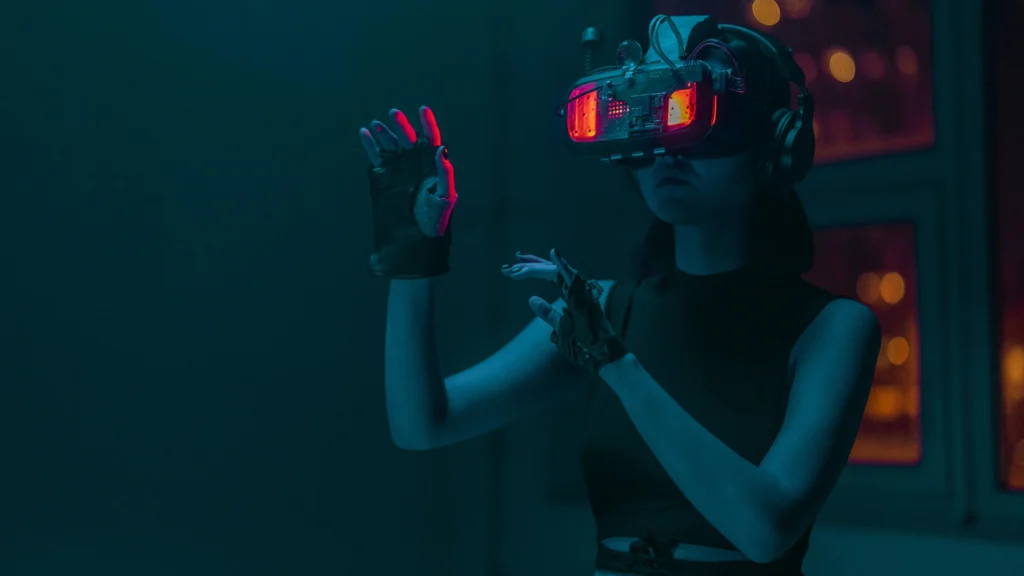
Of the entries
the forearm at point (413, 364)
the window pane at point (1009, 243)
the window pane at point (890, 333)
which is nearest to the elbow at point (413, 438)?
the forearm at point (413, 364)

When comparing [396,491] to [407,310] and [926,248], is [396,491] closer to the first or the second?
[407,310]

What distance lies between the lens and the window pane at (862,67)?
2211 mm

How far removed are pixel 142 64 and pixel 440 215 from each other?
3.26ft

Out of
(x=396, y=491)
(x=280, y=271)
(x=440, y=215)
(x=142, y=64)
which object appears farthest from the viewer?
(x=396, y=491)

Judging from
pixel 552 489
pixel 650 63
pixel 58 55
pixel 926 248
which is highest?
pixel 58 55

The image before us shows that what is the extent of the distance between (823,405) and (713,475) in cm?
19

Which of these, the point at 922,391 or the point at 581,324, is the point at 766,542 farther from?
the point at 922,391

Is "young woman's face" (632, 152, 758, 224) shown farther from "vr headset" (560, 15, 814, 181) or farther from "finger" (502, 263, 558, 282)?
"finger" (502, 263, 558, 282)

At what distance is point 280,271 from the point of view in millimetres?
Answer: 2316

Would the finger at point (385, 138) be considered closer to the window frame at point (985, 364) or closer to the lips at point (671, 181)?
the lips at point (671, 181)

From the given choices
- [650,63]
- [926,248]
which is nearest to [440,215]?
[650,63]

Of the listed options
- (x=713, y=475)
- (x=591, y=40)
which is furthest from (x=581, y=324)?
(x=591, y=40)

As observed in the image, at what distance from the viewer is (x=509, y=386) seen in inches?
60.7

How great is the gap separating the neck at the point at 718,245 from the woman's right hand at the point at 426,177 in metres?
0.37
